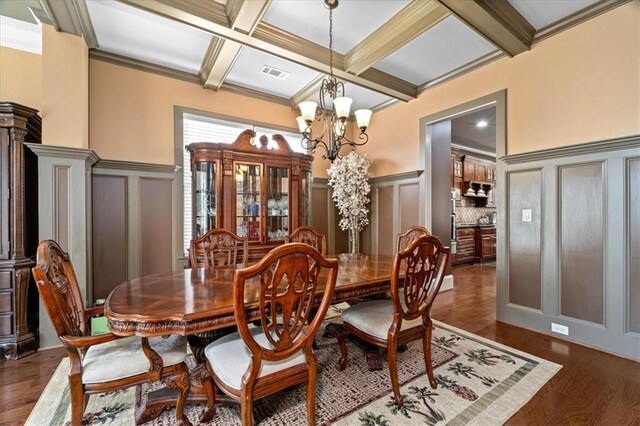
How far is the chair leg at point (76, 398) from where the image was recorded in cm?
129

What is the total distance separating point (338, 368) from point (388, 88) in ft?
11.0

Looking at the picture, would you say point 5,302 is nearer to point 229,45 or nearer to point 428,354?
point 229,45

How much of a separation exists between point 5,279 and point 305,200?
3043 millimetres

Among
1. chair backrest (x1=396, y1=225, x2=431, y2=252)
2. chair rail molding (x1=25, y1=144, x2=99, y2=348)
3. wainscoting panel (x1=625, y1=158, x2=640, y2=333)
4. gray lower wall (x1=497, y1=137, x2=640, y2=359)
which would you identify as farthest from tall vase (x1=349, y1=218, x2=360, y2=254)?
chair rail molding (x1=25, y1=144, x2=99, y2=348)

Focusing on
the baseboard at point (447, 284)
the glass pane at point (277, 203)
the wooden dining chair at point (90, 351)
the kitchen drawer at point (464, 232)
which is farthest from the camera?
the kitchen drawer at point (464, 232)

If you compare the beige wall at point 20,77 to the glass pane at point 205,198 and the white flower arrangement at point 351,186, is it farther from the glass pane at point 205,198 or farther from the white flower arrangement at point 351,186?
the white flower arrangement at point 351,186

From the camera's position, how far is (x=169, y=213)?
3.41 metres

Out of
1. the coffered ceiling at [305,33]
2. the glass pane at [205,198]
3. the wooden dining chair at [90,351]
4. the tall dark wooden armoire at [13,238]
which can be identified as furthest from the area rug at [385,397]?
the coffered ceiling at [305,33]

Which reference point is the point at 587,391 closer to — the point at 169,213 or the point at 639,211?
the point at 639,211

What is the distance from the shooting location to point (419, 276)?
1.78 metres

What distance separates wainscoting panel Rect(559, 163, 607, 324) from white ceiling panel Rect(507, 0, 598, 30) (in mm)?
1382

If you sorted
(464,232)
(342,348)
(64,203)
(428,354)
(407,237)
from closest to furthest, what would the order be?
(428,354)
(342,348)
(64,203)
(407,237)
(464,232)

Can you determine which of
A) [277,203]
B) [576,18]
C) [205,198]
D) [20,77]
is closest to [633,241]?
[576,18]

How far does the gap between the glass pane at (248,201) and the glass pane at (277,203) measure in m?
0.16
